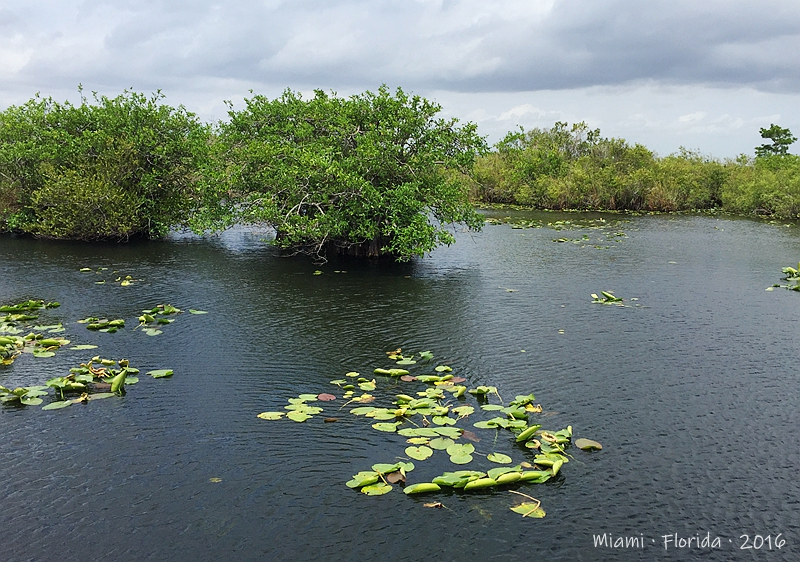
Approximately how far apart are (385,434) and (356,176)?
11.5 metres

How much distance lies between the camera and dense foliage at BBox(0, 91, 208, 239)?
24.0 meters

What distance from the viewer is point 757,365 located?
11133mm

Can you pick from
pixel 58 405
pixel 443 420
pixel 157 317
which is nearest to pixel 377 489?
pixel 443 420

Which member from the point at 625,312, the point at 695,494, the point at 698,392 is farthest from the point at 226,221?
the point at 695,494

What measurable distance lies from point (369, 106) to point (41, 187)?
14.0 m

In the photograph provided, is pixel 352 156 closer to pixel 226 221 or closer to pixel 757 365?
pixel 226 221

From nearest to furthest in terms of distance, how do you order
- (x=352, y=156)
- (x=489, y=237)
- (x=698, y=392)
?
1. (x=698, y=392)
2. (x=352, y=156)
3. (x=489, y=237)

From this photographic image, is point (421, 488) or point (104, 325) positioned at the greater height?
point (104, 325)

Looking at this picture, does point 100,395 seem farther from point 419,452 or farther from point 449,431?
point 449,431

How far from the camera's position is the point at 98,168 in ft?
79.6

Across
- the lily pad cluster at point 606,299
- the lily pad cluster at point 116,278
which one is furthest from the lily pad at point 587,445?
the lily pad cluster at point 116,278

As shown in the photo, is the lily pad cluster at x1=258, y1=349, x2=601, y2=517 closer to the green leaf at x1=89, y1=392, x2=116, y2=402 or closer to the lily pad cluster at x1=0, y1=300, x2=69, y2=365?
the green leaf at x1=89, y1=392, x2=116, y2=402

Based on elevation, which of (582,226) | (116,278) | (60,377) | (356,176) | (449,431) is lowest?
(449,431)

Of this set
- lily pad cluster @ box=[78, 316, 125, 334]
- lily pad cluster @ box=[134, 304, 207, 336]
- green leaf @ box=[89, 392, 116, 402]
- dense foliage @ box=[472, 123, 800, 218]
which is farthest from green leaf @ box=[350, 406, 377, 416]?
dense foliage @ box=[472, 123, 800, 218]
